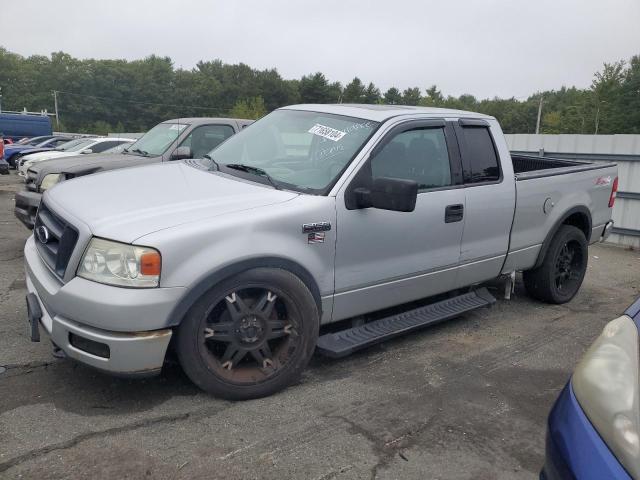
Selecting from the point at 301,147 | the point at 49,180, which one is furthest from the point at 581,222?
the point at 49,180

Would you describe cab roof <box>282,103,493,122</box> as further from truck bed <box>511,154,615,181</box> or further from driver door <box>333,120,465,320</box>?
truck bed <box>511,154,615,181</box>

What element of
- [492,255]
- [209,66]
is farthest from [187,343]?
[209,66]

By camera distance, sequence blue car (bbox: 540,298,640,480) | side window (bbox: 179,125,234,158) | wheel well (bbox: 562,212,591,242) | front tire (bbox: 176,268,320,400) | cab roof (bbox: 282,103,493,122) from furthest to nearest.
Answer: side window (bbox: 179,125,234,158)
wheel well (bbox: 562,212,591,242)
cab roof (bbox: 282,103,493,122)
front tire (bbox: 176,268,320,400)
blue car (bbox: 540,298,640,480)

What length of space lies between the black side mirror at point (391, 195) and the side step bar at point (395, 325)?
904mm

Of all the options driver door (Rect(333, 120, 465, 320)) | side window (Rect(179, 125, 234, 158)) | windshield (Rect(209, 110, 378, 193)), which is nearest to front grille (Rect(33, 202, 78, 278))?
windshield (Rect(209, 110, 378, 193))

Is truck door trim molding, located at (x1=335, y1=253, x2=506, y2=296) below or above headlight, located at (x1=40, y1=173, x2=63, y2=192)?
below

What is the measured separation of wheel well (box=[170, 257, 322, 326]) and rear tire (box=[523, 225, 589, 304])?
2941mm

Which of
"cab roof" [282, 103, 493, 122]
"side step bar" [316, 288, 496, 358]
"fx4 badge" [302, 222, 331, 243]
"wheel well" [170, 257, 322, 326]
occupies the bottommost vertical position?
"side step bar" [316, 288, 496, 358]

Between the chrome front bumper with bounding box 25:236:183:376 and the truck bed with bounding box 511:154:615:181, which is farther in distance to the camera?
the truck bed with bounding box 511:154:615:181

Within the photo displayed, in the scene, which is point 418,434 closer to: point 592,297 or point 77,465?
point 77,465

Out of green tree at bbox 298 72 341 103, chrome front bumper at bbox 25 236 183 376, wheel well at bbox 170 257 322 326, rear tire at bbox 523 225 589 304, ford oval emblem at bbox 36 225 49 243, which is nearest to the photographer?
chrome front bumper at bbox 25 236 183 376

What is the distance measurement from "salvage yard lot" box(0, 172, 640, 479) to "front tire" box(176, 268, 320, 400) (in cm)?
15

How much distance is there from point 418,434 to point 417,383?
642mm

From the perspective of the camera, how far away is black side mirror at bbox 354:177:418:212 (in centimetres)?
328
